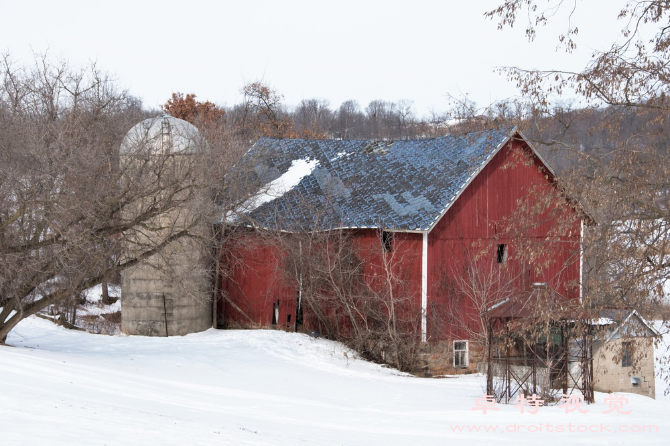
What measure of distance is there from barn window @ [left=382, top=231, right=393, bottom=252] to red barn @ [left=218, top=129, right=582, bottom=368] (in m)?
0.03

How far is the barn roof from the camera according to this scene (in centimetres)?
1777

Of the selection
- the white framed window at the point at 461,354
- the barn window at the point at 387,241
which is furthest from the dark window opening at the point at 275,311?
the white framed window at the point at 461,354

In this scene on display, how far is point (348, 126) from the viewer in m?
87.1

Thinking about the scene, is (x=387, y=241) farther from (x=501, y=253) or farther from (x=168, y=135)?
(x=168, y=135)

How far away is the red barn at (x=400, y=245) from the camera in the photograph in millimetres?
17406

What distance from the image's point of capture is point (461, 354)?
17750 mm

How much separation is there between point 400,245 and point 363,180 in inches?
120

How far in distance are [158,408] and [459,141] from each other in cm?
1289

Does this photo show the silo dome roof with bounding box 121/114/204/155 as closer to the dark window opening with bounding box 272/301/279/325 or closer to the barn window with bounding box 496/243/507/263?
the dark window opening with bounding box 272/301/279/325

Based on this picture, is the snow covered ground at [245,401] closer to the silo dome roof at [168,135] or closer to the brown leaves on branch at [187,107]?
the silo dome roof at [168,135]

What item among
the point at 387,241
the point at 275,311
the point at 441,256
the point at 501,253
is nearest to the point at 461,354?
the point at 441,256

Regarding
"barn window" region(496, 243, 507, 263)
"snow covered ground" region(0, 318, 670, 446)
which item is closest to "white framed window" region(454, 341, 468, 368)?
"snow covered ground" region(0, 318, 670, 446)

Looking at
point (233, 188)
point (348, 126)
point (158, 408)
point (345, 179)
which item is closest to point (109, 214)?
point (158, 408)

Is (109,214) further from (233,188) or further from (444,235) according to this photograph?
(444,235)
